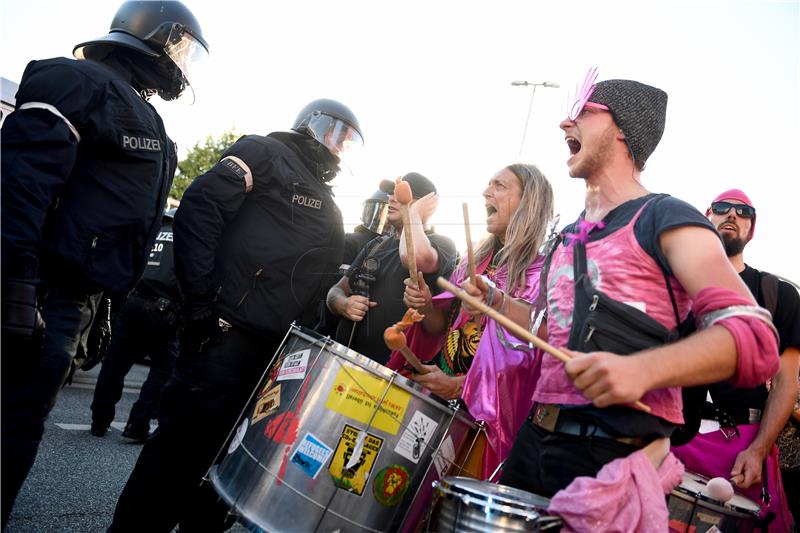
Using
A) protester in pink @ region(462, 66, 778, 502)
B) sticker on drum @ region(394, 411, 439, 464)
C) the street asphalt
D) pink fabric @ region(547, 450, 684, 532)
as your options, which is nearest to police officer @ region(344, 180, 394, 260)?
the street asphalt

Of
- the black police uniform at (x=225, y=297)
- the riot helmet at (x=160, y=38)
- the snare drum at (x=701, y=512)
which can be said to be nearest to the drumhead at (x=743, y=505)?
the snare drum at (x=701, y=512)

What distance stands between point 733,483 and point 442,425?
1595mm

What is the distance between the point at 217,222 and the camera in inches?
122

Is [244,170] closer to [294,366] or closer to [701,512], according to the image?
[294,366]

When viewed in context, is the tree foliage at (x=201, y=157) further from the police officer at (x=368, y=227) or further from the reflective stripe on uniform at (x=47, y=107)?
the reflective stripe on uniform at (x=47, y=107)

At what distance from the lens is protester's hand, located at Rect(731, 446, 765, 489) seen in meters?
2.94

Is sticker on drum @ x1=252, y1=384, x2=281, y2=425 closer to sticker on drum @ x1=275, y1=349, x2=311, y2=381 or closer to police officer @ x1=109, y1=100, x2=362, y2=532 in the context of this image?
sticker on drum @ x1=275, y1=349, x2=311, y2=381

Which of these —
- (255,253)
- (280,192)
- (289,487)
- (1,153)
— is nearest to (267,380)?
(289,487)

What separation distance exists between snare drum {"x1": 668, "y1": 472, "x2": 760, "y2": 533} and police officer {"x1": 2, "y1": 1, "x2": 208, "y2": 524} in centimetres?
245

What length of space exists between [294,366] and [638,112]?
1.64 metres

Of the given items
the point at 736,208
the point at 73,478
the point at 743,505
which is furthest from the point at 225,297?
the point at 736,208

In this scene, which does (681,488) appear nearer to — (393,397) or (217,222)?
(393,397)

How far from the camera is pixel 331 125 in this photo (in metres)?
3.68

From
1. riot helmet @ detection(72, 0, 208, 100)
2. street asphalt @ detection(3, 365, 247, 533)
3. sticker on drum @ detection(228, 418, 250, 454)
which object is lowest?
street asphalt @ detection(3, 365, 247, 533)
